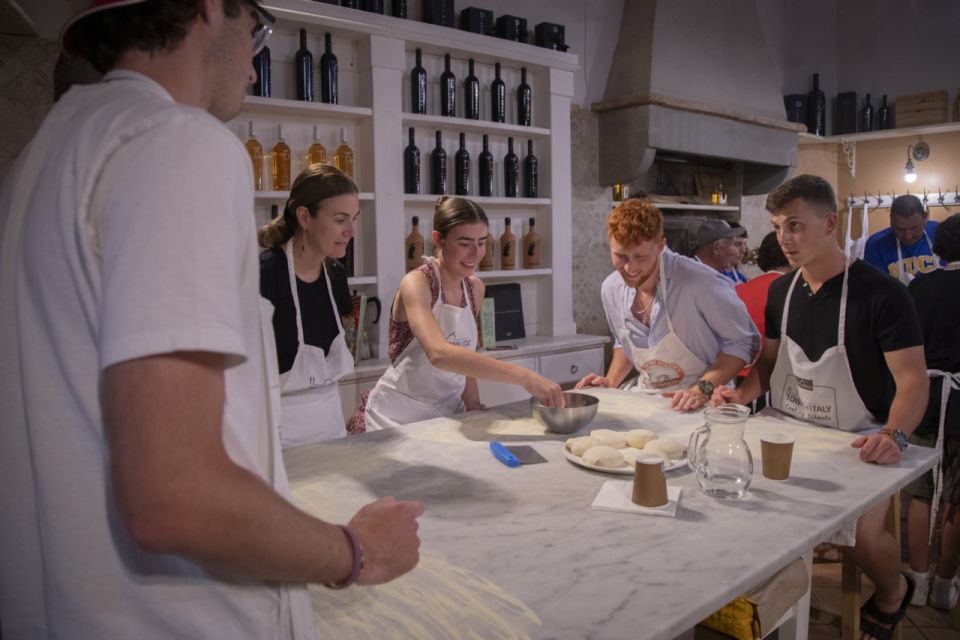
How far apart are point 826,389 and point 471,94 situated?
291 centimetres

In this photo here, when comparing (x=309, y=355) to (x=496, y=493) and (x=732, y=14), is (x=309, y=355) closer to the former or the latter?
(x=496, y=493)

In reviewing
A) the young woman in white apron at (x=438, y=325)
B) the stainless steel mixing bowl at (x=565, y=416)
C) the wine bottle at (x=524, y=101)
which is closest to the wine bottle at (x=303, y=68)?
the young woman in white apron at (x=438, y=325)

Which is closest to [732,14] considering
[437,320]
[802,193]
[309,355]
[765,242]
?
[765,242]

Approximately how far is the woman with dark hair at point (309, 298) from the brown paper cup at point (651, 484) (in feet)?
3.63

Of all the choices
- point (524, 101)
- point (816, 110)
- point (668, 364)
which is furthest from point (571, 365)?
point (816, 110)

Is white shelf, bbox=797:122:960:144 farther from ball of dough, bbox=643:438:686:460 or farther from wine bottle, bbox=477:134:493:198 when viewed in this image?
ball of dough, bbox=643:438:686:460

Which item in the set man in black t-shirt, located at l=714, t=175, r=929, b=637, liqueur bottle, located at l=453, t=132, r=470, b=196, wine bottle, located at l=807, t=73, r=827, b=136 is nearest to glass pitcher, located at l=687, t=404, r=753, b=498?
man in black t-shirt, located at l=714, t=175, r=929, b=637

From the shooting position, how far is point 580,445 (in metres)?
1.76

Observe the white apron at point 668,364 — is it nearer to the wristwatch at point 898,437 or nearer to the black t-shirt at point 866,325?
the black t-shirt at point 866,325

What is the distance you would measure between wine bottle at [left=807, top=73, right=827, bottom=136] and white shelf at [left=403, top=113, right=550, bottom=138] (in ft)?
A: 12.7

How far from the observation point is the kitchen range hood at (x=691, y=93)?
484 centimetres

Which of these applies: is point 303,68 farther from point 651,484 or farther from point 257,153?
point 651,484

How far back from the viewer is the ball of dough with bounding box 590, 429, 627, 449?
179cm

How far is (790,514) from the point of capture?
4.56 feet
